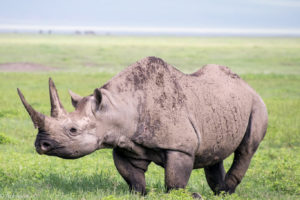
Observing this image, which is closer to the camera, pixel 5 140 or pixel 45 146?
pixel 45 146

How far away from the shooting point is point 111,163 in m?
10.4

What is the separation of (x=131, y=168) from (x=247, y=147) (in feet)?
5.92

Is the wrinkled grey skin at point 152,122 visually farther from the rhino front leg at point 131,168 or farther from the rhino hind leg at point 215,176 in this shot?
the rhino hind leg at point 215,176

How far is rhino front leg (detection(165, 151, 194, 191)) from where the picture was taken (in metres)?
6.68

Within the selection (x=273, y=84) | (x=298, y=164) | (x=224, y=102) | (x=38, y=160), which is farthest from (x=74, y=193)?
(x=273, y=84)

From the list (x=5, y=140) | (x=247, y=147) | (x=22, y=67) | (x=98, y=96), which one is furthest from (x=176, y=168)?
(x=22, y=67)

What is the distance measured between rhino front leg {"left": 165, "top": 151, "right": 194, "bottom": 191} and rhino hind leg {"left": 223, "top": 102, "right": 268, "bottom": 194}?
1.33 metres

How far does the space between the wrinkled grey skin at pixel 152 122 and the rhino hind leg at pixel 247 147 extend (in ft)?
0.16

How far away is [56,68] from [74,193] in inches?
1163

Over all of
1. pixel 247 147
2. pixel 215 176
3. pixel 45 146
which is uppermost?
pixel 45 146

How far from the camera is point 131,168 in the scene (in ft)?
23.2

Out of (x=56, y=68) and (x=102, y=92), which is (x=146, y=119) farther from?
(x=56, y=68)

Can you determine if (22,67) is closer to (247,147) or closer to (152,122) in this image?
(247,147)

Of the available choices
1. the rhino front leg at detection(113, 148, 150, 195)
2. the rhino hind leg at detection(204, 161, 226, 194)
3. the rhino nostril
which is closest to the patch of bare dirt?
the rhino hind leg at detection(204, 161, 226, 194)
